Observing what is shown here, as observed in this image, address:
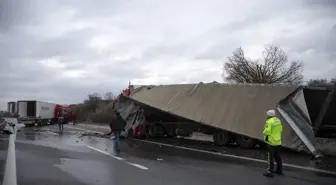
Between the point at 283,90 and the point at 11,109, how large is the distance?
141 ft

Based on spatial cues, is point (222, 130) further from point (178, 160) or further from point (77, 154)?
point (77, 154)

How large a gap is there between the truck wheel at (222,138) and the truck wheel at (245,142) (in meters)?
0.70

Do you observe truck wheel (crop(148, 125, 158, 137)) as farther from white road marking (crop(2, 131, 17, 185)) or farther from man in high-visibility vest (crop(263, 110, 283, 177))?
man in high-visibility vest (crop(263, 110, 283, 177))

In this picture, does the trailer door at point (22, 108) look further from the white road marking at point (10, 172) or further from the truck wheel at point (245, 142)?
the truck wheel at point (245, 142)

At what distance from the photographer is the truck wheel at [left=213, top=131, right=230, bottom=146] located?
54.2ft

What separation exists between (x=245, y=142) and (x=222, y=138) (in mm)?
1519

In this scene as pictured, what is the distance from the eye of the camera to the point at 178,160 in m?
12.2

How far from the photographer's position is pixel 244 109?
15.4 meters

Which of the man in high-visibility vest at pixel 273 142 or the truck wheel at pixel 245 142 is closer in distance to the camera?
the man in high-visibility vest at pixel 273 142

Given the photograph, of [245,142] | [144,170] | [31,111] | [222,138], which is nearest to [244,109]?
[245,142]

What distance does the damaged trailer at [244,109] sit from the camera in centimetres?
1320

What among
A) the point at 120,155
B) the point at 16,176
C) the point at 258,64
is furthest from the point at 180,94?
the point at 258,64

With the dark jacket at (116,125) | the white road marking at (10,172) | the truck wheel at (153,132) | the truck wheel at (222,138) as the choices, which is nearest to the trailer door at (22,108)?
the truck wheel at (153,132)

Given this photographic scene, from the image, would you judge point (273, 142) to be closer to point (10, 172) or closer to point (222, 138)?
point (10, 172)
